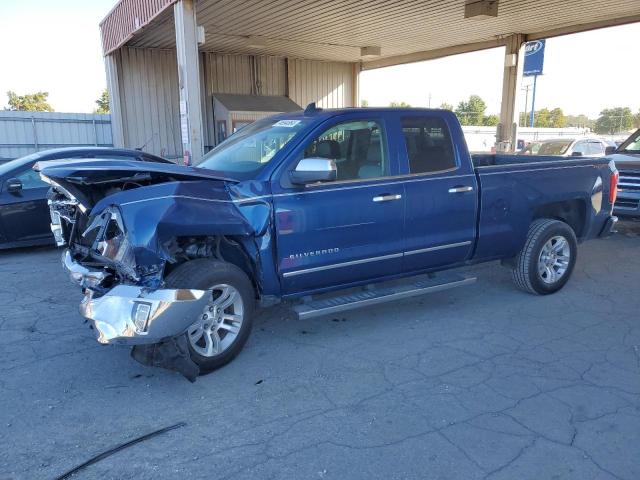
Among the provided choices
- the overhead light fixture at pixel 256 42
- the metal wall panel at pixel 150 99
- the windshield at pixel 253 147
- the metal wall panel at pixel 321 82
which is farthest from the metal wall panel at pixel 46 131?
the windshield at pixel 253 147

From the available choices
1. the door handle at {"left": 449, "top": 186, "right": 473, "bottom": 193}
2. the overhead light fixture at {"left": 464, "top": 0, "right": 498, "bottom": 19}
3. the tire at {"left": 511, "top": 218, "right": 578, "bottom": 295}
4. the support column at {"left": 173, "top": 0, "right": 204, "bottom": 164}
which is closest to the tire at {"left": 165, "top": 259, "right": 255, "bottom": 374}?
the door handle at {"left": 449, "top": 186, "right": 473, "bottom": 193}

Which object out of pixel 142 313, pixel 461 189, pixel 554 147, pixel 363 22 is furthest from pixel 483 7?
pixel 142 313

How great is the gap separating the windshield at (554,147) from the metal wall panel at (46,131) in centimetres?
1395

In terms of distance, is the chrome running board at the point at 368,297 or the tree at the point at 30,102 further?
the tree at the point at 30,102

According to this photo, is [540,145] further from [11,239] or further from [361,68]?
[11,239]

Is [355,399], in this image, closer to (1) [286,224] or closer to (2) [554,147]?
(1) [286,224]

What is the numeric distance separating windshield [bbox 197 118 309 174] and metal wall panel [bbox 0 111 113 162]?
561 inches

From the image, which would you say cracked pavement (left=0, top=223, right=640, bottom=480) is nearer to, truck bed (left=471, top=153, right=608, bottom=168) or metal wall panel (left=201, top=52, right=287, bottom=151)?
truck bed (left=471, top=153, right=608, bottom=168)

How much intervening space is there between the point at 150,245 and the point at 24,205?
16.9ft

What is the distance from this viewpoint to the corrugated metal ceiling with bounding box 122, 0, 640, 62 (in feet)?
39.5

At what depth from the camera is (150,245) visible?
11.2ft

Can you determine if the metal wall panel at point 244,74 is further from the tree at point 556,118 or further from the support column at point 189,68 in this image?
the tree at point 556,118

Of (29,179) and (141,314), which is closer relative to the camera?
(141,314)

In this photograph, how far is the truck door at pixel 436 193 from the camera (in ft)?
15.7
